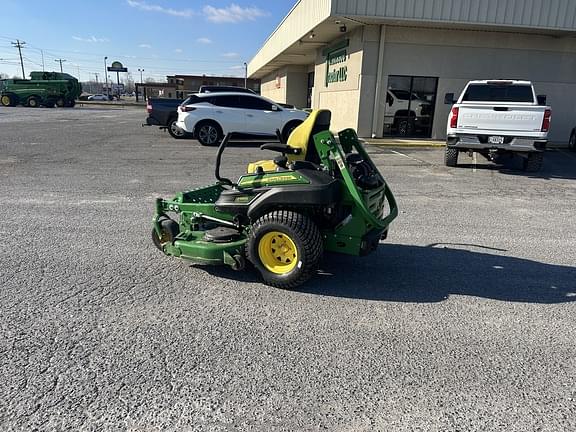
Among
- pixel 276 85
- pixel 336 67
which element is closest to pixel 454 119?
pixel 336 67

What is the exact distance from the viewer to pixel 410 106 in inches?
663

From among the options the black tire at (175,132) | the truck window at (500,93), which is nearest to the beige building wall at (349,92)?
the truck window at (500,93)

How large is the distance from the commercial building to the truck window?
4.56 m

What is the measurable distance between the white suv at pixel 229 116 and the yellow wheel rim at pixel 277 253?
11095 mm

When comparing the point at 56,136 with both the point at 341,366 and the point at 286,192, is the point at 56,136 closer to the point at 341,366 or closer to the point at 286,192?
the point at 286,192

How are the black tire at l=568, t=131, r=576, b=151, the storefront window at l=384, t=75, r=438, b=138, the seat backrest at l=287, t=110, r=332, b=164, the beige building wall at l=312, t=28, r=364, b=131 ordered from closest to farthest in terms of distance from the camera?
the seat backrest at l=287, t=110, r=332, b=164 < the black tire at l=568, t=131, r=576, b=151 < the beige building wall at l=312, t=28, r=364, b=131 < the storefront window at l=384, t=75, r=438, b=138

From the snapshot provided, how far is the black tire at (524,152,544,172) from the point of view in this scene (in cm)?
1016

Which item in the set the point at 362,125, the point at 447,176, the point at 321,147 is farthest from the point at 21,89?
the point at 321,147

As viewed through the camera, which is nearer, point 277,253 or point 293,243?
point 293,243

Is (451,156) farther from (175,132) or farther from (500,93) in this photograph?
(175,132)

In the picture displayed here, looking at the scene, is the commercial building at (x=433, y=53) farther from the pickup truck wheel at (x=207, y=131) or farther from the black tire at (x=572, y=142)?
the pickup truck wheel at (x=207, y=131)

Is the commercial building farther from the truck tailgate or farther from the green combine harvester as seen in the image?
the green combine harvester

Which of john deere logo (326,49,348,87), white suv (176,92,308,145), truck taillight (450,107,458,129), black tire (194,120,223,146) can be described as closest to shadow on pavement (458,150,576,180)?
truck taillight (450,107,458,129)

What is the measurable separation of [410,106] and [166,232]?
1444 centimetres
